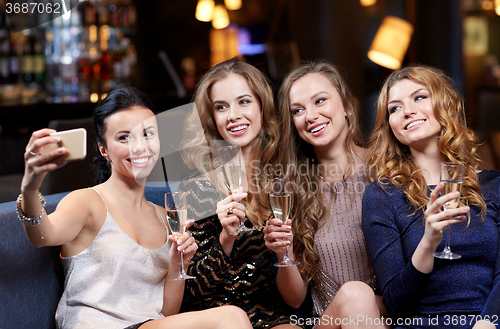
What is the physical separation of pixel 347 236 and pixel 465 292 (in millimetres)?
485

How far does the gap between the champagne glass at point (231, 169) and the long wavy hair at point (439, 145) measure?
582 millimetres

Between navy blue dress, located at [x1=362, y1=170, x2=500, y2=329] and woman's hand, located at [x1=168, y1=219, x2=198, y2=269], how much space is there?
2.11 feet

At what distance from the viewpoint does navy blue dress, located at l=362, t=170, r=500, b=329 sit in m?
1.60

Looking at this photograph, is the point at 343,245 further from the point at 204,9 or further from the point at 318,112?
the point at 204,9

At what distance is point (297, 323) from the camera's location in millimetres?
1951

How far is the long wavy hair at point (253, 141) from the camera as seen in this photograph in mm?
2064

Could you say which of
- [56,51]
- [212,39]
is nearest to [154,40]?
[212,39]

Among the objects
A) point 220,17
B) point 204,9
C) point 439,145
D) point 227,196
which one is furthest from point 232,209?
point 220,17

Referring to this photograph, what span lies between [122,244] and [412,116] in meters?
1.19

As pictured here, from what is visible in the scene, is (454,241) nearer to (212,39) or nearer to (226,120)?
(226,120)

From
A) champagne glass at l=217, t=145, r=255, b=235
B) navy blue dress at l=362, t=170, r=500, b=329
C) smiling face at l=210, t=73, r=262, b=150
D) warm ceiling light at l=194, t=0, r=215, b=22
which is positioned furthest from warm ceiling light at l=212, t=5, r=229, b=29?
navy blue dress at l=362, t=170, r=500, b=329

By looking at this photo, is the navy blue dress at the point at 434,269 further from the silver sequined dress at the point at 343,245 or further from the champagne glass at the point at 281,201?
the champagne glass at the point at 281,201

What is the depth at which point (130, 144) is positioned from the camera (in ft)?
5.74

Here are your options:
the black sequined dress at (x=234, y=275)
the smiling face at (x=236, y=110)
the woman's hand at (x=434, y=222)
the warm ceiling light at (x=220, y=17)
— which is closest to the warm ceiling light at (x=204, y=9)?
the warm ceiling light at (x=220, y=17)
